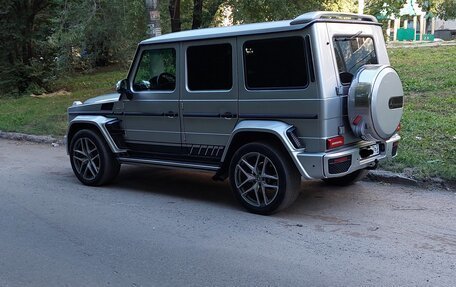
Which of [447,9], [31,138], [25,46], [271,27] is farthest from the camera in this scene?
[447,9]

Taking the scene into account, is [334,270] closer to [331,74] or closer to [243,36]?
[331,74]

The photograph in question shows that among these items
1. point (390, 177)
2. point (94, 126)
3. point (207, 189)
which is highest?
point (94, 126)

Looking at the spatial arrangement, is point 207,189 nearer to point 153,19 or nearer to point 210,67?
point 210,67

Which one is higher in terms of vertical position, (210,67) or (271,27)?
(271,27)

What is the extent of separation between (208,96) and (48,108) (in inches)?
435

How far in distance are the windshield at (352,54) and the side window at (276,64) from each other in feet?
1.45

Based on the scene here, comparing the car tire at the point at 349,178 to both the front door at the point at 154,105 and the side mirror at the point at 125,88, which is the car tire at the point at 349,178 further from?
the side mirror at the point at 125,88

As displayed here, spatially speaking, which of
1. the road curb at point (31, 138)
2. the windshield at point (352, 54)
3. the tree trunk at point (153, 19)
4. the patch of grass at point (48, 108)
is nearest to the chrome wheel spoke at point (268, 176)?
the windshield at point (352, 54)

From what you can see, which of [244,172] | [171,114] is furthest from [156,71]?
[244,172]

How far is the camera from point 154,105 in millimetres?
6887

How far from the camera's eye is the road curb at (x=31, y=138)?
38.1 ft

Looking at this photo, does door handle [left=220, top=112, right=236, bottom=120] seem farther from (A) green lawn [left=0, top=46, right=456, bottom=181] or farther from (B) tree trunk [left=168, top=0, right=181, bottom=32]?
(B) tree trunk [left=168, top=0, right=181, bottom=32]

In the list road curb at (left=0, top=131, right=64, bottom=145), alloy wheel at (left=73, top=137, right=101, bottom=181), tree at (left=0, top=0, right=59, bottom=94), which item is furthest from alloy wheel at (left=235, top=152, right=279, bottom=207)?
tree at (left=0, top=0, right=59, bottom=94)

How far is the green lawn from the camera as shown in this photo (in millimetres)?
7523
